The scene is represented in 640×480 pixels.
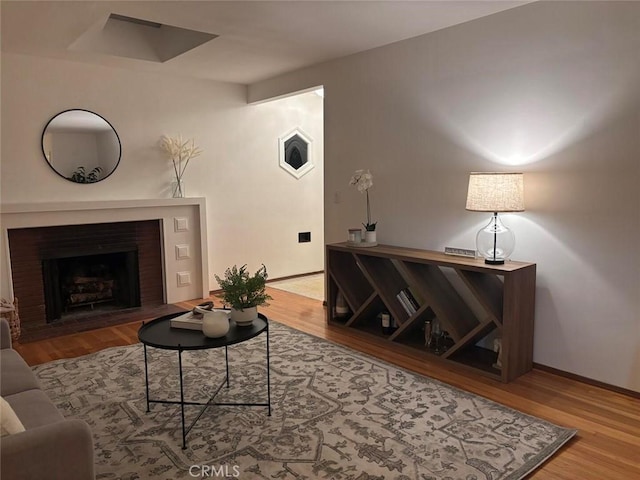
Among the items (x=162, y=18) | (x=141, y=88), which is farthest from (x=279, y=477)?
(x=141, y=88)

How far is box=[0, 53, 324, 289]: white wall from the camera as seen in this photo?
421 centimetres

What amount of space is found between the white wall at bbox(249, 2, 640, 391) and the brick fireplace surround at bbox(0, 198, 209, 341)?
7.57ft

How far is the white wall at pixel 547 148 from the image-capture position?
109 inches

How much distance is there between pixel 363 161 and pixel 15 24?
9.06 ft

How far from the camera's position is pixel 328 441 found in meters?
2.36

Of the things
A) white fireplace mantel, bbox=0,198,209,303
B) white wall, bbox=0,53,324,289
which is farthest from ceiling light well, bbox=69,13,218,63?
white fireplace mantel, bbox=0,198,209,303

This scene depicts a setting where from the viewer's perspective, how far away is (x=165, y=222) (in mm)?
4992

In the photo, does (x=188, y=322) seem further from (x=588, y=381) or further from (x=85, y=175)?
(x=85, y=175)

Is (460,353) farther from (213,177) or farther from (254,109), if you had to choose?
(254,109)

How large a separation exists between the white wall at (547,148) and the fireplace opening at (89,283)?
2.77 m

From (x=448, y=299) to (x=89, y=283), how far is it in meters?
3.48
